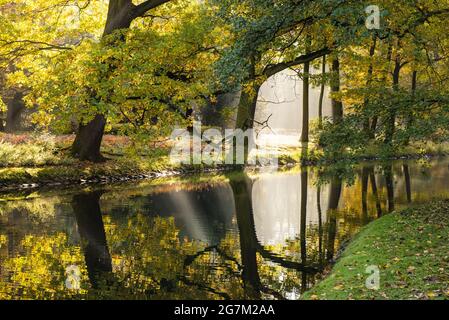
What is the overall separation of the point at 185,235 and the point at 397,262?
21.7ft

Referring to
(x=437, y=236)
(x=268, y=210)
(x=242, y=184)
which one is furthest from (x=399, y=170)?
(x=437, y=236)

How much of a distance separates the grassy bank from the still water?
0.94 metres

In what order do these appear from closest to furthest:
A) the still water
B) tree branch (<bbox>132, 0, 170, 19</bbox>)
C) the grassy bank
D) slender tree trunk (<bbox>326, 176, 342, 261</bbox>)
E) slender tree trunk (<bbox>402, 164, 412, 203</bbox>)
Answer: the grassy bank
the still water
slender tree trunk (<bbox>326, 176, 342, 261</bbox>)
slender tree trunk (<bbox>402, 164, 412, 203</bbox>)
tree branch (<bbox>132, 0, 170, 19</bbox>)

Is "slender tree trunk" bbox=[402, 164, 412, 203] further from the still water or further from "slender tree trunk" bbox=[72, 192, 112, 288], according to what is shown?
"slender tree trunk" bbox=[72, 192, 112, 288]

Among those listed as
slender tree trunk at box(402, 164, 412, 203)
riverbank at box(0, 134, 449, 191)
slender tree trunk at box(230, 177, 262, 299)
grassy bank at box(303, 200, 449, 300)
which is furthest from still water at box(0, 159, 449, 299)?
riverbank at box(0, 134, 449, 191)

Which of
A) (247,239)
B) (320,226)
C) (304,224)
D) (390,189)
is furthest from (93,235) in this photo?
(390,189)

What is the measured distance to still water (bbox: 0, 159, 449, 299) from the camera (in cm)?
991

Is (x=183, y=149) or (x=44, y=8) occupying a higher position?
(x=44, y=8)

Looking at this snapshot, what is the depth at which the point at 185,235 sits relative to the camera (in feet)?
47.5

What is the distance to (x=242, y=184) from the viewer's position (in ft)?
85.6

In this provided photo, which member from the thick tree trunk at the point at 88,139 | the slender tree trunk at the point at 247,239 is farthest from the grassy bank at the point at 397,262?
the thick tree trunk at the point at 88,139
